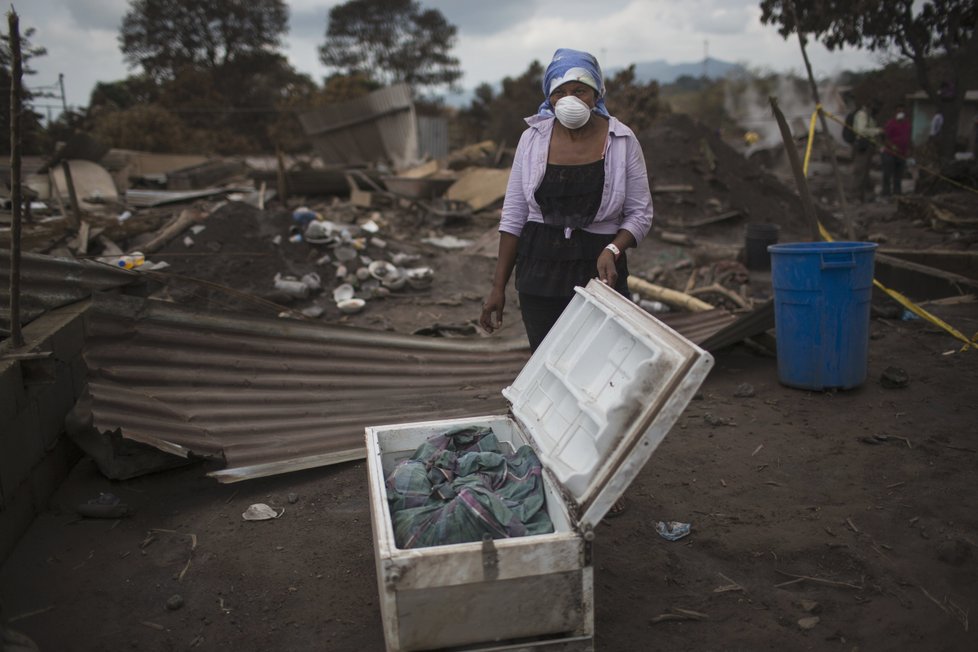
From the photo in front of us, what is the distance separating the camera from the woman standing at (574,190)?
306 centimetres

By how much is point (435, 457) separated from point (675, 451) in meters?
1.90

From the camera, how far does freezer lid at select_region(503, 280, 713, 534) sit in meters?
1.96

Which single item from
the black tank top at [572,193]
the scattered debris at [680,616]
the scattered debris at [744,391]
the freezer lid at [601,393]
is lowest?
the scattered debris at [680,616]

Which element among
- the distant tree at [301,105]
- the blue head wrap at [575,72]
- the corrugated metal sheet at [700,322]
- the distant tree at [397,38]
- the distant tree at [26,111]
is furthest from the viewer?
the distant tree at [397,38]

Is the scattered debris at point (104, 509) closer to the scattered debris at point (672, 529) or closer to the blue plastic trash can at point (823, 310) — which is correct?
the scattered debris at point (672, 529)

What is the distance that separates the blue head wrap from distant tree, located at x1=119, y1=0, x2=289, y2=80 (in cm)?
3379

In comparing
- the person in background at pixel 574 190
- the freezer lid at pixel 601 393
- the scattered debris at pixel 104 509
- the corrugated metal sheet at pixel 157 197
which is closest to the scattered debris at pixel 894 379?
the person in background at pixel 574 190

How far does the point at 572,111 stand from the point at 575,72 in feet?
0.56

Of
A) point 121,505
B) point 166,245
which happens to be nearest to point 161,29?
point 166,245

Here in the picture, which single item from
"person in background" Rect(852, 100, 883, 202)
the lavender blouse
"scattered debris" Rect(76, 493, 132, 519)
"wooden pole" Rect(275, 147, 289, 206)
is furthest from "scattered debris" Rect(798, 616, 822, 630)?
"person in background" Rect(852, 100, 883, 202)

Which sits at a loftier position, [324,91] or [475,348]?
[324,91]

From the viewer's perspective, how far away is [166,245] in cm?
917

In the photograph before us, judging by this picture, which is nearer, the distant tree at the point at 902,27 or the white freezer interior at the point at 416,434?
the white freezer interior at the point at 416,434

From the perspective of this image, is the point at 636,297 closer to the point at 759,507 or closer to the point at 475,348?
the point at 475,348
